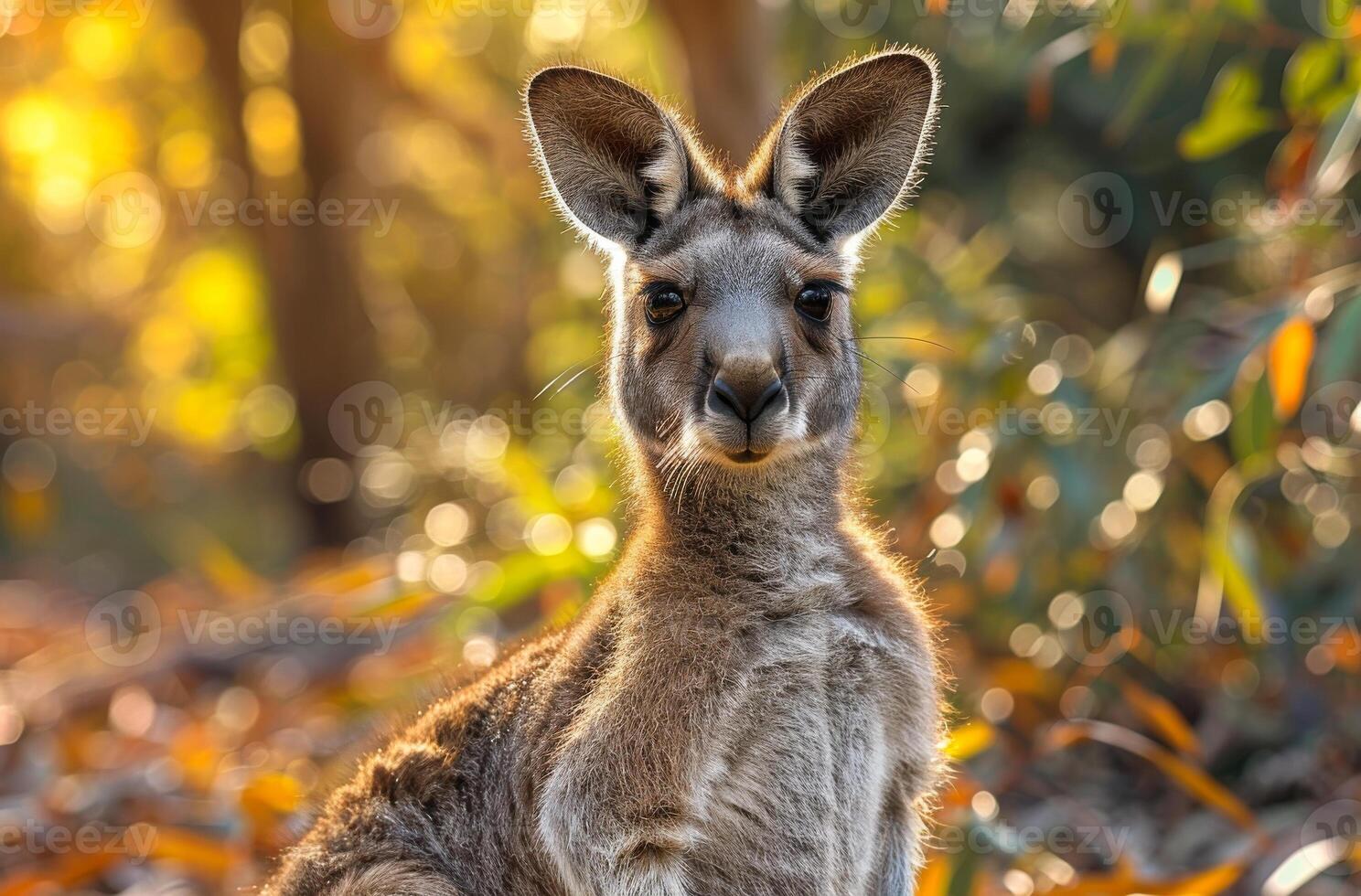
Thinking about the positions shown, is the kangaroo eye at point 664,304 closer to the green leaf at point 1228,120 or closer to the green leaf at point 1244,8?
the green leaf at point 1228,120

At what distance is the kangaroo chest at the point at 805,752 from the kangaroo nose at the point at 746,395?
1.36 feet

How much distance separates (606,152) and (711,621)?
1.00 m

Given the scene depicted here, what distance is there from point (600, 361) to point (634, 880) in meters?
1.19

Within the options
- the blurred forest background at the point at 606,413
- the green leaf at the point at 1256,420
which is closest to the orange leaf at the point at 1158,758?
the blurred forest background at the point at 606,413

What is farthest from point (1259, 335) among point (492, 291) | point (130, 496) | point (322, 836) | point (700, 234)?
point (130, 496)

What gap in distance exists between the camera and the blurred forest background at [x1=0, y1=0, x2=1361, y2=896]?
405 cm

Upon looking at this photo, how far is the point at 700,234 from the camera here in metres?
2.75

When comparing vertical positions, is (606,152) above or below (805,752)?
above

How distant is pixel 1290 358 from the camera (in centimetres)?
358

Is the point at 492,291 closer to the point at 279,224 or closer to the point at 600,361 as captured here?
the point at 279,224

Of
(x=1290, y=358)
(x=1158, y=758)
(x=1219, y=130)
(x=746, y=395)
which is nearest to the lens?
(x=746, y=395)

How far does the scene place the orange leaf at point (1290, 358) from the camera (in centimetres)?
353

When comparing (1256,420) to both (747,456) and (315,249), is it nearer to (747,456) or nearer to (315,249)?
(747,456)

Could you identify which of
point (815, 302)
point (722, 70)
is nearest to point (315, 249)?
point (722, 70)
